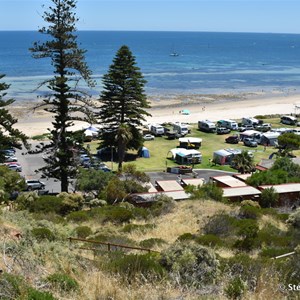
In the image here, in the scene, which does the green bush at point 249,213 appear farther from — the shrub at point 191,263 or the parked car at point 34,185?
the parked car at point 34,185

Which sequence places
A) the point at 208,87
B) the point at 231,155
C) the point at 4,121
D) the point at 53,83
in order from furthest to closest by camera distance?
the point at 208,87
the point at 231,155
the point at 4,121
the point at 53,83

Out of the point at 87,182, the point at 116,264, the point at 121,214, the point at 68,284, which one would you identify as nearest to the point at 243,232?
the point at 121,214

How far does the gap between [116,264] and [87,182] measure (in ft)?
62.5

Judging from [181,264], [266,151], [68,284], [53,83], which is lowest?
[266,151]

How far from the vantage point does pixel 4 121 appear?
29.7 meters

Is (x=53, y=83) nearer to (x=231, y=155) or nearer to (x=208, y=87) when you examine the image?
(x=231, y=155)

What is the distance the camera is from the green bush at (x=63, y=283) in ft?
22.5

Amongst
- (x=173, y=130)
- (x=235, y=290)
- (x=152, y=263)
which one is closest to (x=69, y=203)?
(x=152, y=263)

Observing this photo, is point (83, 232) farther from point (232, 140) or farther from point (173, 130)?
point (173, 130)

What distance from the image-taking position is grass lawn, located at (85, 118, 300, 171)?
39969mm

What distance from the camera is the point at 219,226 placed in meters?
17.2

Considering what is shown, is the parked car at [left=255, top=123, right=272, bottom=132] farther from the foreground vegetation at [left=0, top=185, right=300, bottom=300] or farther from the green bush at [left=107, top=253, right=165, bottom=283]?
the green bush at [left=107, top=253, right=165, bottom=283]

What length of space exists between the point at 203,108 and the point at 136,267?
67.2 m

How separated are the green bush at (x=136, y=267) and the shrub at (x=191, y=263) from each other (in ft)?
1.10
